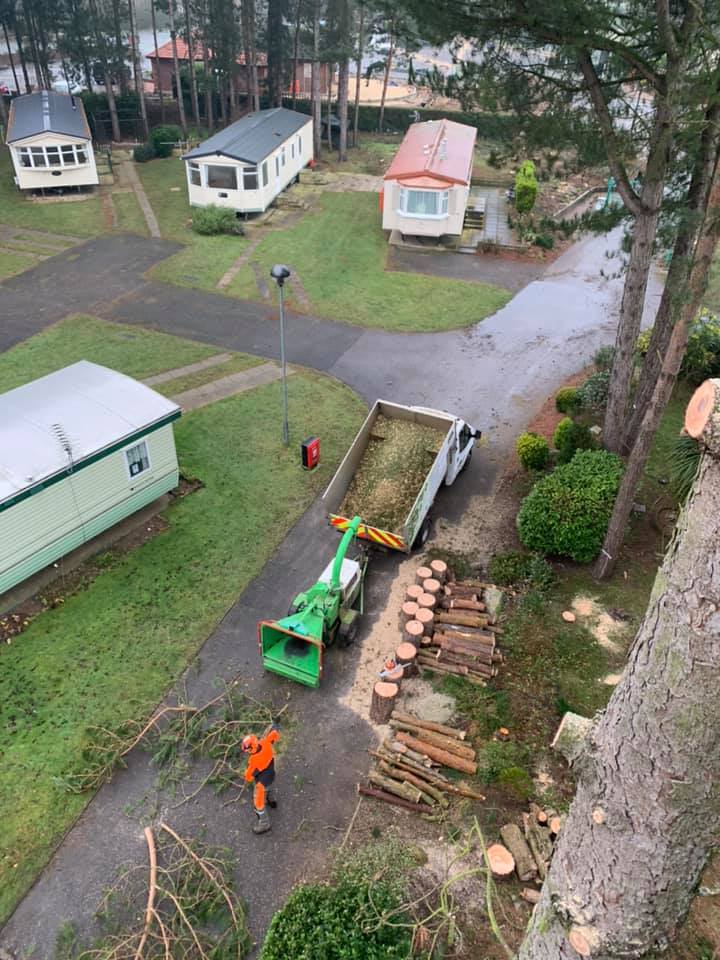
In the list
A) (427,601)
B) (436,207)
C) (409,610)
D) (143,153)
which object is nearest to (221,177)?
(436,207)

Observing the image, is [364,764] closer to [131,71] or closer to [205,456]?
[205,456]

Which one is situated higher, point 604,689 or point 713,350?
point 713,350

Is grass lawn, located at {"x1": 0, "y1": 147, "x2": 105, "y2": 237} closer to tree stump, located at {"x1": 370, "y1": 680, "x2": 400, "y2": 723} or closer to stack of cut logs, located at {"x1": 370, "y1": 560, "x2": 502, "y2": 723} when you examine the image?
stack of cut logs, located at {"x1": 370, "y1": 560, "x2": 502, "y2": 723}

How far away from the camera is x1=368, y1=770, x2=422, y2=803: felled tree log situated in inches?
390

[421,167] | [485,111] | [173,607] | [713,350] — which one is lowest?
[173,607]

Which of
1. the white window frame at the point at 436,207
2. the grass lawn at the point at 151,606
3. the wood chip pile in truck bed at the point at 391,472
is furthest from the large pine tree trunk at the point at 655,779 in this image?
the white window frame at the point at 436,207

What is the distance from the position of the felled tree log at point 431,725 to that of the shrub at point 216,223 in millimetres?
26311

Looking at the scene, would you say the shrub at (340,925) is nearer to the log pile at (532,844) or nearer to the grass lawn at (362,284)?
the log pile at (532,844)

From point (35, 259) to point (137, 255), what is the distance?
428 cm

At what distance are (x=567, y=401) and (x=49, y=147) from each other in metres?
29.7

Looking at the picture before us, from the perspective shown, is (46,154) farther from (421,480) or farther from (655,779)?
(655,779)

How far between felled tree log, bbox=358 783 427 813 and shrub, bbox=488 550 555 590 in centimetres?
519

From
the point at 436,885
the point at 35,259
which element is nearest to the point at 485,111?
the point at 436,885

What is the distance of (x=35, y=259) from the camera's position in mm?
28625
